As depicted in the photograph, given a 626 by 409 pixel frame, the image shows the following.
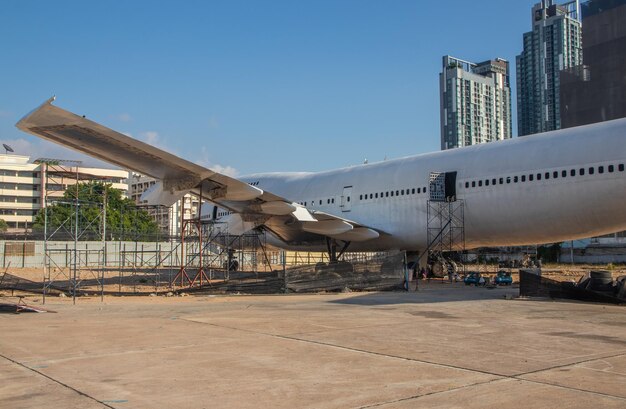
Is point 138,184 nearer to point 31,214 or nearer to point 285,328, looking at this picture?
point 31,214

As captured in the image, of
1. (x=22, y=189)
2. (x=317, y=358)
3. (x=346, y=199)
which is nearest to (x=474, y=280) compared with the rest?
(x=346, y=199)

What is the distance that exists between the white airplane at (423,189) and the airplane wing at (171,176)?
0.13 feet

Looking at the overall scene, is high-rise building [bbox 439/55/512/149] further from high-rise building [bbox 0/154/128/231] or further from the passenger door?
the passenger door

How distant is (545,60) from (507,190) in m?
168

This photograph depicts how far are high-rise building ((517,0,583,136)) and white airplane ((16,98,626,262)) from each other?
14522cm

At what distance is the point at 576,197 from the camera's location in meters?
19.5

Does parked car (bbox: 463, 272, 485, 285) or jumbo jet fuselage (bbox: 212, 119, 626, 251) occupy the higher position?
jumbo jet fuselage (bbox: 212, 119, 626, 251)

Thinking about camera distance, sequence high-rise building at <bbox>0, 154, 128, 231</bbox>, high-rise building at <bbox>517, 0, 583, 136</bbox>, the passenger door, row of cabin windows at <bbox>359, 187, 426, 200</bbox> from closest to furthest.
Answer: row of cabin windows at <bbox>359, 187, 426, 200</bbox>, the passenger door, high-rise building at <bbox>0, 154, 128, 231</bbox>, high-rise building at <bbox>517, 0, 583, 136</bbox>

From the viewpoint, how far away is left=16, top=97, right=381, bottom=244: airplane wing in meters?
17.1

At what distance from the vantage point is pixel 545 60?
17388 centimetres

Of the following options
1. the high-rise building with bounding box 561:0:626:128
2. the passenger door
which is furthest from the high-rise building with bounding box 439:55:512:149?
the passenger door

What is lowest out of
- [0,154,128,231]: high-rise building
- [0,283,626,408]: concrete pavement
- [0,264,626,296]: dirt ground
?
[0,283,626,408]: concrete pavement

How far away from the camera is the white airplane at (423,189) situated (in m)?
18.7

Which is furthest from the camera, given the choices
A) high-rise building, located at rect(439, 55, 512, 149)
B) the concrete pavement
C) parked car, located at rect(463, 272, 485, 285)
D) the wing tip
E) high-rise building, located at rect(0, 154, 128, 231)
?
high-rise building, located at rect(439, 55, 512, 149)
